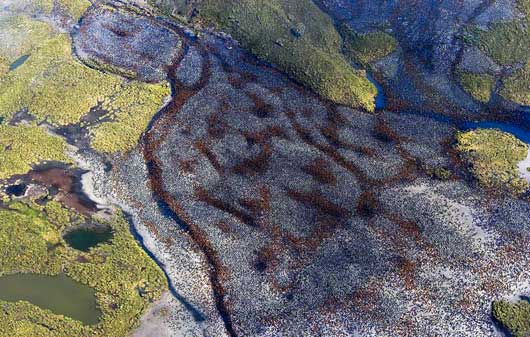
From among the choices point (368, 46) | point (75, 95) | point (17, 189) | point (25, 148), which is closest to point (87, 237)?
point (17, 189)

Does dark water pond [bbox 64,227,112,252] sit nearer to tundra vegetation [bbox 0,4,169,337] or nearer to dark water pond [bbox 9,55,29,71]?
tundra vegetation [bbox 0,4,169,337]

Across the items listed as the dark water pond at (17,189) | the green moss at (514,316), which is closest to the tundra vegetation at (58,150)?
the dark water pond at (17,189)

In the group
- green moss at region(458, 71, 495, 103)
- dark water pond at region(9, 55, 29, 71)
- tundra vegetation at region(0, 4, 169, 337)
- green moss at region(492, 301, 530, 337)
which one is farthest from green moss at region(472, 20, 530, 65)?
dark water pond at region(9, 55, 29, 71)

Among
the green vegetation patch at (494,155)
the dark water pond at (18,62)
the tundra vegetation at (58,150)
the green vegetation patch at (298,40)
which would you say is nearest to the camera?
the tundra vegetation at (58,150)

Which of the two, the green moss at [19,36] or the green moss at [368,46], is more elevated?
the green moss at [368,46]

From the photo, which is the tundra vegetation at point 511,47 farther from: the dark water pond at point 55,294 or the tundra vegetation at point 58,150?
the dark water pond at point 55,294

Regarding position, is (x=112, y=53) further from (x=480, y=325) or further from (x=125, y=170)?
(x=480, y=325)

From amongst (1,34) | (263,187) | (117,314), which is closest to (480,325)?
(263,187)

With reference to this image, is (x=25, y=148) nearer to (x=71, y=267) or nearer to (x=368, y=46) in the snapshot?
(x=71, y=267)
